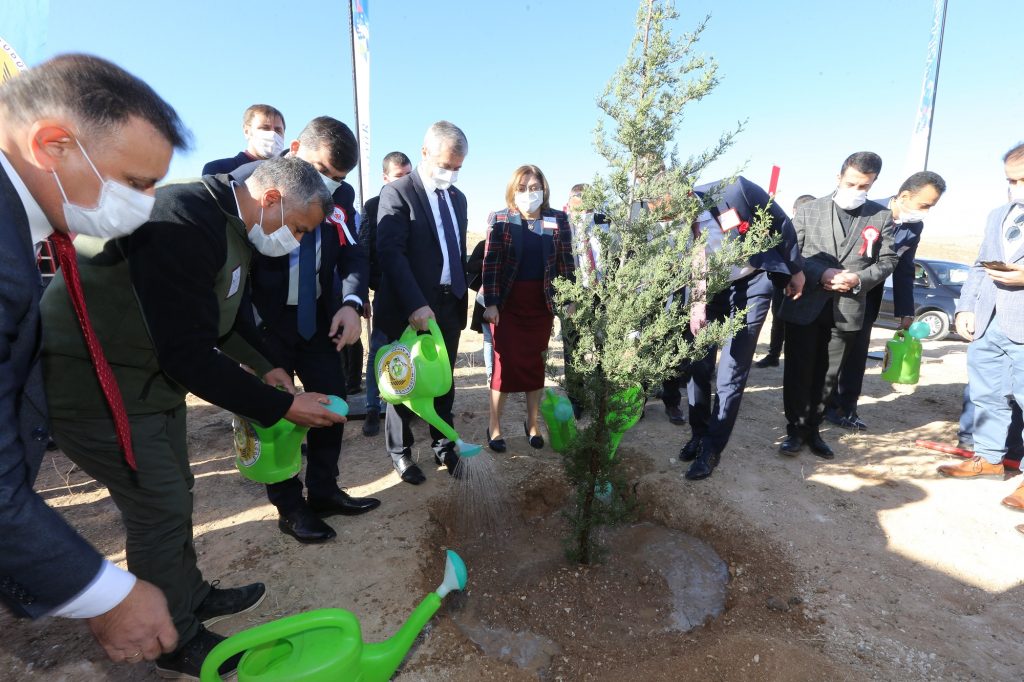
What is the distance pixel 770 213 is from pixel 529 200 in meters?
1.66

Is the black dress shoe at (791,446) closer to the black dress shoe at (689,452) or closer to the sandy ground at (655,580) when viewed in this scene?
the sandy ground at (655,580)

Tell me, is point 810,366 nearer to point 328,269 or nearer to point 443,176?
point 443,176

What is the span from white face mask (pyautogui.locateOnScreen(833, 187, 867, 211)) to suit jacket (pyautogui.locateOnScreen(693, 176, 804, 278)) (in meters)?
0.59

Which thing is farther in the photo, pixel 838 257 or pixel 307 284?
pixel 838 257

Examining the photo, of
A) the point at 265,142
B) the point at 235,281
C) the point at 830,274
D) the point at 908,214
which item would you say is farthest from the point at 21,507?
the point at 908,214

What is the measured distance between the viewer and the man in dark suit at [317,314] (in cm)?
266

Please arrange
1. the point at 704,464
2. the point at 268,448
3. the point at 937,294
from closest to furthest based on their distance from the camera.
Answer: the point at 268,448 → the point at 704,464 → the point at 937,294

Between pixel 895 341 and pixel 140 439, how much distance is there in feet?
20.4

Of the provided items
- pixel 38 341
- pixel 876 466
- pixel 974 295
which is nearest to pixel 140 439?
pixel 38 341

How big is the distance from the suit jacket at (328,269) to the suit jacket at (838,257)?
126 inches

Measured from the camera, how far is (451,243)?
345 cm

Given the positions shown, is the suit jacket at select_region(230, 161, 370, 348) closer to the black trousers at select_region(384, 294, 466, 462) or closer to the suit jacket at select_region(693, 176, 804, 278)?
the black trousers at select_region(384, 294, 466, 462)

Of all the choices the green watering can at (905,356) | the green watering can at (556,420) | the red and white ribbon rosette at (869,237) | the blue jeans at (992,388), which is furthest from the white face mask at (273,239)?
the green watering can at (905,356)

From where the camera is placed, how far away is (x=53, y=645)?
6.82 ft
